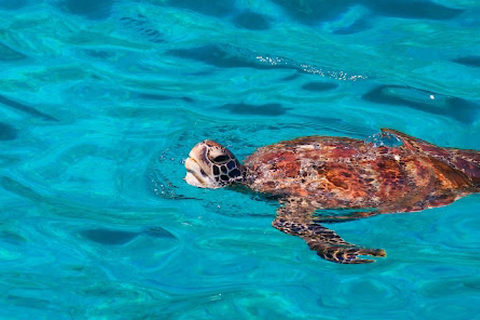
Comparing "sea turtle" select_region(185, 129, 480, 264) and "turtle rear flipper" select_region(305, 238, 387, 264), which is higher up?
"sea turtle" select_region(185, 129, 480, 264)

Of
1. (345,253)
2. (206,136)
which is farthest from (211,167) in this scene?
(345,253)

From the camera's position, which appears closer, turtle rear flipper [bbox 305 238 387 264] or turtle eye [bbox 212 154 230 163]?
turtle rear flipper [bbox 305 238 387 264]

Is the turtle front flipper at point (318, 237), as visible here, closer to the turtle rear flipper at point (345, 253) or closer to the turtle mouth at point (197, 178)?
the turtle rear flipper at point (345, 253)

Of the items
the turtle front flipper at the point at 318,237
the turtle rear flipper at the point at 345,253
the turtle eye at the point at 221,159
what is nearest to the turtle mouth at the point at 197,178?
the turtle eye at the point at 221,159

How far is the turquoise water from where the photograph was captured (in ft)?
17.4

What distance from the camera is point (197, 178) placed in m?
6.54

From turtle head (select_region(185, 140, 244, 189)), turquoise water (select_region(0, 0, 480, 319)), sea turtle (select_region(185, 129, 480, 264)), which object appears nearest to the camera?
turquoise water (select_region(0, 0, 480, 319))

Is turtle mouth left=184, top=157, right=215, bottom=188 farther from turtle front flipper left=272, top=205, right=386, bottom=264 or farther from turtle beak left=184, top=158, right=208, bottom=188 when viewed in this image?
turtle front flipper left=272, top=205, right=386, bottom=264

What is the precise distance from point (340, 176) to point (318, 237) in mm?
816

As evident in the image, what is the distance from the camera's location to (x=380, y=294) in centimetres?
524

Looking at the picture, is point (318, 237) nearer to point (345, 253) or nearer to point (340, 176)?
point (345, 253)

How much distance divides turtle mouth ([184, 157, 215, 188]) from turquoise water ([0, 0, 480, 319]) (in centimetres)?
9

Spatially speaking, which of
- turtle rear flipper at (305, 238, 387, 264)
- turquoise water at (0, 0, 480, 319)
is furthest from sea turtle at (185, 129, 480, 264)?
turtle rear flipper at (305, 238, 387, 264)

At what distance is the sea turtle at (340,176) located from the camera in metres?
6.12
